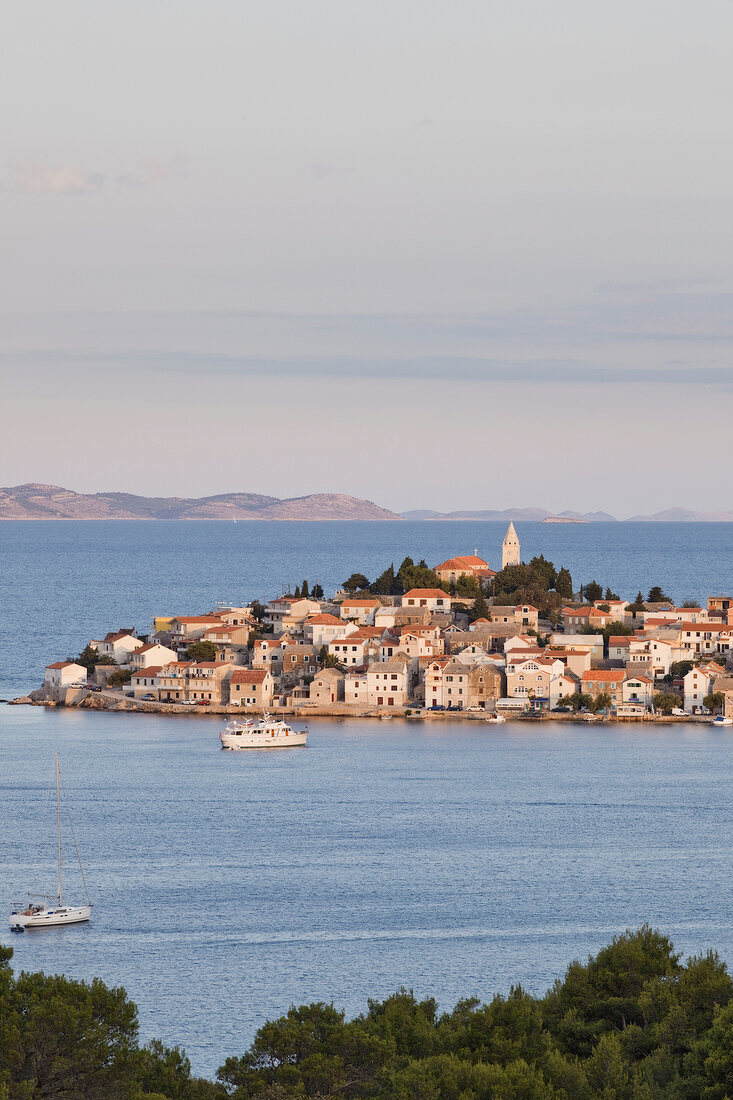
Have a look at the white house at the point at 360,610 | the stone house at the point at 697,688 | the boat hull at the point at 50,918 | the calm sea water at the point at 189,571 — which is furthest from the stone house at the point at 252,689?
the boat hull at the point at 50,918

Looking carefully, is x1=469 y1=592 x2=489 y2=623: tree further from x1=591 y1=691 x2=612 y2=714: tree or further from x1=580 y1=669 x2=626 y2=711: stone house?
x1=591 y1=691 x2=612 y2=714: tree

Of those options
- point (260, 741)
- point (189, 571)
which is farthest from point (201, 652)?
point (189, 571)

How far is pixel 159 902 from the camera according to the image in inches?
997

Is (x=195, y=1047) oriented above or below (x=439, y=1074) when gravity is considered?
below

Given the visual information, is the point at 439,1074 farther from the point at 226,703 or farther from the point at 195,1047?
the point at 226,703

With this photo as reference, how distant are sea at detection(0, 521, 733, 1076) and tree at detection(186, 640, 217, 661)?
382cm

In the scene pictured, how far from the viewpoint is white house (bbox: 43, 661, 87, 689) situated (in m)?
51.0

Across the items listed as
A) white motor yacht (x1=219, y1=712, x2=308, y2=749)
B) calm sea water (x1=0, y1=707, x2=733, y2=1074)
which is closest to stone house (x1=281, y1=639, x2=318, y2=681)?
calm sea water (x1=0, y1=707, x2=733, y2=1074)

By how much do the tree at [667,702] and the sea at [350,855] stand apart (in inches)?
75.2

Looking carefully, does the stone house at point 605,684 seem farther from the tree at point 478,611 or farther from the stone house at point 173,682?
the stone house at point 173,682

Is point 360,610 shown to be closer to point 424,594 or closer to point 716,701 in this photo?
point 424,594

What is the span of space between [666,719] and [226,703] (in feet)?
41.9

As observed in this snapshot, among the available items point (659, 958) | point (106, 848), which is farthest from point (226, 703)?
point (659, 958)

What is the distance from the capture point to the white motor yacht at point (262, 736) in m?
42.6
